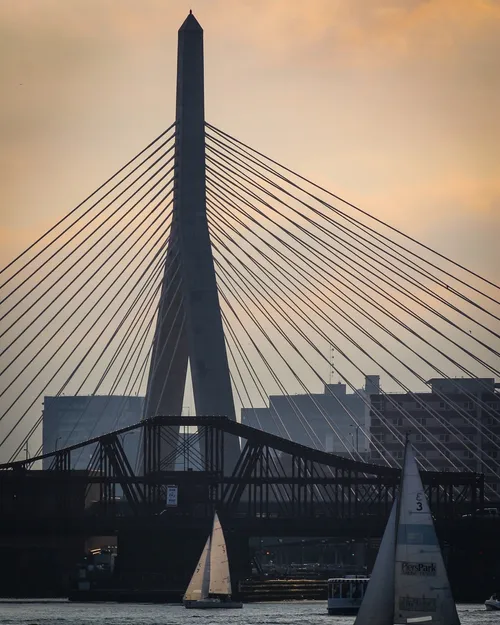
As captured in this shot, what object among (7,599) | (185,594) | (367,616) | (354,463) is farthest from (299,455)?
(367,616)

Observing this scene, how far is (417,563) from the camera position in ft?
232

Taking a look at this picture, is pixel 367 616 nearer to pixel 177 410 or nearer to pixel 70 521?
pixel 177 410

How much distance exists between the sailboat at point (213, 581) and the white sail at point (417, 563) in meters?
47.9

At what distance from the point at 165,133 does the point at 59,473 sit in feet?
104

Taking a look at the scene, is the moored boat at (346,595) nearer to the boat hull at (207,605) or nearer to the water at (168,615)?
the water at (168,615)

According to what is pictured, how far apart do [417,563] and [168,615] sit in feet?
126

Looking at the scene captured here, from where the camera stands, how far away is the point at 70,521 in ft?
443

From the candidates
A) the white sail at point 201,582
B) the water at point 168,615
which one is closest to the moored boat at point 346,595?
the water at point 168,615

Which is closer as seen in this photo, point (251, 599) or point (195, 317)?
point (195, 317)

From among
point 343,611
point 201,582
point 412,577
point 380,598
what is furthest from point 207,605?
point 412,577

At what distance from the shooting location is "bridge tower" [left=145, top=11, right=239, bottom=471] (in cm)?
11750

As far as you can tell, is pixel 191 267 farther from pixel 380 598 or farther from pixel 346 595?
pixel 380 598

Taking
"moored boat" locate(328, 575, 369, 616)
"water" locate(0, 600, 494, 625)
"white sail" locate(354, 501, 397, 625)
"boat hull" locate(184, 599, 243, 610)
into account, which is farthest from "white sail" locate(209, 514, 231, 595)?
"white sail" locate(354, 501, 397, 625)

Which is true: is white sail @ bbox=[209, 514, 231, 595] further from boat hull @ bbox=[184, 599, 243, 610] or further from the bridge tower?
the bridge tower
